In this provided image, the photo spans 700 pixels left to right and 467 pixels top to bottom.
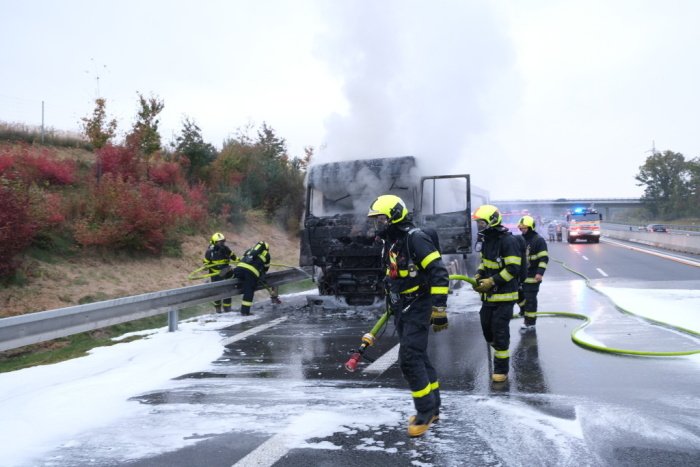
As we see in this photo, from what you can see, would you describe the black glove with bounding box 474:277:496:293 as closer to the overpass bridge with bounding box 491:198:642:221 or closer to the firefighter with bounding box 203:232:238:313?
the firefighter with bounding box 203:232:238:313

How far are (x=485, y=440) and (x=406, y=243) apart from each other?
1.64 metres

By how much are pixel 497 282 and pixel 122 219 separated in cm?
1061


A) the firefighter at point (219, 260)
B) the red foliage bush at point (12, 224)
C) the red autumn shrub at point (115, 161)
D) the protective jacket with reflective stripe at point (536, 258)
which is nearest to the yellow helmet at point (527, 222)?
the protective jacket with reflective stripe at point (536, 258)

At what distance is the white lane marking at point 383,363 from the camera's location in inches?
260

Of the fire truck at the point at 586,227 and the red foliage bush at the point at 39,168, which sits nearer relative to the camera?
the red foliage bush at the point at 39,168

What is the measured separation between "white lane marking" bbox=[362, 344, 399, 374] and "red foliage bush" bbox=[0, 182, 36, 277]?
295 inches

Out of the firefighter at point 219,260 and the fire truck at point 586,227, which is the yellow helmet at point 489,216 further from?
the fire truck at point 586,227

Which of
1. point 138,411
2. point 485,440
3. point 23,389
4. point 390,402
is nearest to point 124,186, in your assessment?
point 23,389

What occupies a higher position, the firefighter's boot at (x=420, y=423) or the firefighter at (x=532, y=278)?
the firefighter at (x=532, y=278)

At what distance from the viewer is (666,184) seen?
271 ft

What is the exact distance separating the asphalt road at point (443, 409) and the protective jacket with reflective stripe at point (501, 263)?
0.86 m

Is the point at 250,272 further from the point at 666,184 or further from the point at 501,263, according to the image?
the point at 666,184

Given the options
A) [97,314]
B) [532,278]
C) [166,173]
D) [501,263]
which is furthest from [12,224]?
[532,278]

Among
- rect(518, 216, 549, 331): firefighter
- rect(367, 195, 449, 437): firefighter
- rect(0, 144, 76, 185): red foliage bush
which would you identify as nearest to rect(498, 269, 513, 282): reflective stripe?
rect(367, 195, 449, 437): firefighter
